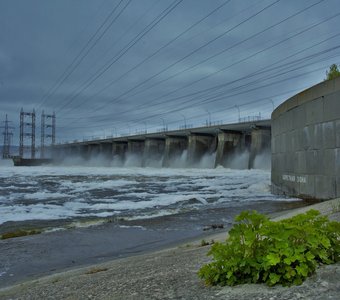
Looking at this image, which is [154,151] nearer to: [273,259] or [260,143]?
[260,143]

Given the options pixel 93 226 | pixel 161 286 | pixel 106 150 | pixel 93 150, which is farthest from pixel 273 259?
pixel 93 150

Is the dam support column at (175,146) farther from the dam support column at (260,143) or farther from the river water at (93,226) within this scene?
the river water at (93,226)

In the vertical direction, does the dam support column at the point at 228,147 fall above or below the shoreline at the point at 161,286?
above

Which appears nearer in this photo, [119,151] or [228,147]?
[228,147]

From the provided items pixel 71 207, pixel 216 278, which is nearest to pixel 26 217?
pixel 71 207

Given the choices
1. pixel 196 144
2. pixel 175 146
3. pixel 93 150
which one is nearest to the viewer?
pixel 196 144

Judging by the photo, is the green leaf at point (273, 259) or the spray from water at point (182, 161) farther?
the spray from water at point (182, 161)

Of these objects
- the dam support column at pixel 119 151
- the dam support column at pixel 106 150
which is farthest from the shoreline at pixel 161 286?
the dam support column at pixel 106 150

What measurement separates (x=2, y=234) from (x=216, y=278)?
8750 millimetres

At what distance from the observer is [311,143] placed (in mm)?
13781

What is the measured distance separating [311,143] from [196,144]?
5154 cm

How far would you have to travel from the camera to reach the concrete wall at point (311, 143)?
1222cm

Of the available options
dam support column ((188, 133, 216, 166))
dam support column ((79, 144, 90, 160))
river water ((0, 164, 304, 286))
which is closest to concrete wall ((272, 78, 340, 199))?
river water ((0, 164, 304, 286))

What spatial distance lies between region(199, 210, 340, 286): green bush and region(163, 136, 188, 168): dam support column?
6724cm
